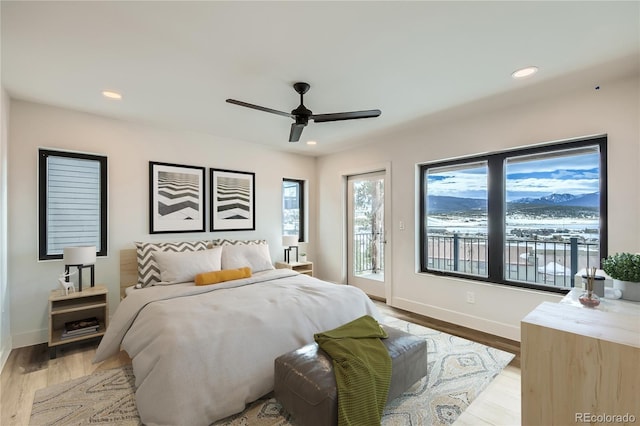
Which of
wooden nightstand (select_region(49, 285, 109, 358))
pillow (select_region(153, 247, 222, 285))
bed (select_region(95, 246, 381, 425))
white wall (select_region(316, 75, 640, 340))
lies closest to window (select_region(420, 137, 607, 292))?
white wall (select_region(316, 75, 640, 340))

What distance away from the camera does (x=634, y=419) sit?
1.07 meters

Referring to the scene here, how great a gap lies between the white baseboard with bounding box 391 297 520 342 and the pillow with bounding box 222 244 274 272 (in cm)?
196

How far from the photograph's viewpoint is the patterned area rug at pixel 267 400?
6.21 feet

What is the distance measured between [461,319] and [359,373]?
92.3 inches

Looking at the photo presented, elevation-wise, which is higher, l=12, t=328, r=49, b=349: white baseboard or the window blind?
the window blind

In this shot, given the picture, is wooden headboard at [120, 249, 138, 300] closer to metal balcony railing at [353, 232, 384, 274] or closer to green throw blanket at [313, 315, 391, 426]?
green throw blanket at [313, 315, 391, 426]

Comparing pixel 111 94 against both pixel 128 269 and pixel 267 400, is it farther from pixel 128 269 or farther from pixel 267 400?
pixel 267 400

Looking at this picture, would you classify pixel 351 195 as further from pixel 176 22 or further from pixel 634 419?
pixel 634 419

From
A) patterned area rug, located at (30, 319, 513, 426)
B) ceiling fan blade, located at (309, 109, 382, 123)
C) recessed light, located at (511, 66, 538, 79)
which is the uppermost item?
recessed light, located at (511, 66, 538, 79)

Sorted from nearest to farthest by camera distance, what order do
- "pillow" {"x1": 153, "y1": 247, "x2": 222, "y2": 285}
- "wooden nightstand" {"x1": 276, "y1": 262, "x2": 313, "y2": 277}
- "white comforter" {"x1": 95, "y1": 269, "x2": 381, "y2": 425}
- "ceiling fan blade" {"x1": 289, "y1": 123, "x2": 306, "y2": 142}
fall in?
"white comforter" {"x1": 95, "y1": 269, "x2": 381, "y2": 425}, "ceiling fan blade" {"x1": 289, "y1": 123, "x2": 306, "y2": 142}, "pillow" {"x1": 153, "y1": 247, "x2": 222, "y2": 285}, "wooden nightstand" {"x1": 276, "y1": 262, "x2": 313, "y2": 277}

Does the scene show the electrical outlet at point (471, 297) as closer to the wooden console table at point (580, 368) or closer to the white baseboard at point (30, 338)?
the wooden console table at point (580, 368)

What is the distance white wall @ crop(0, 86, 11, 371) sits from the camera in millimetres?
2521

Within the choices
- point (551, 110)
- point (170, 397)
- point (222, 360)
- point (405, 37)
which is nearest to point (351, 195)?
point (551, 110)

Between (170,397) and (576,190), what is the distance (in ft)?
12.5
